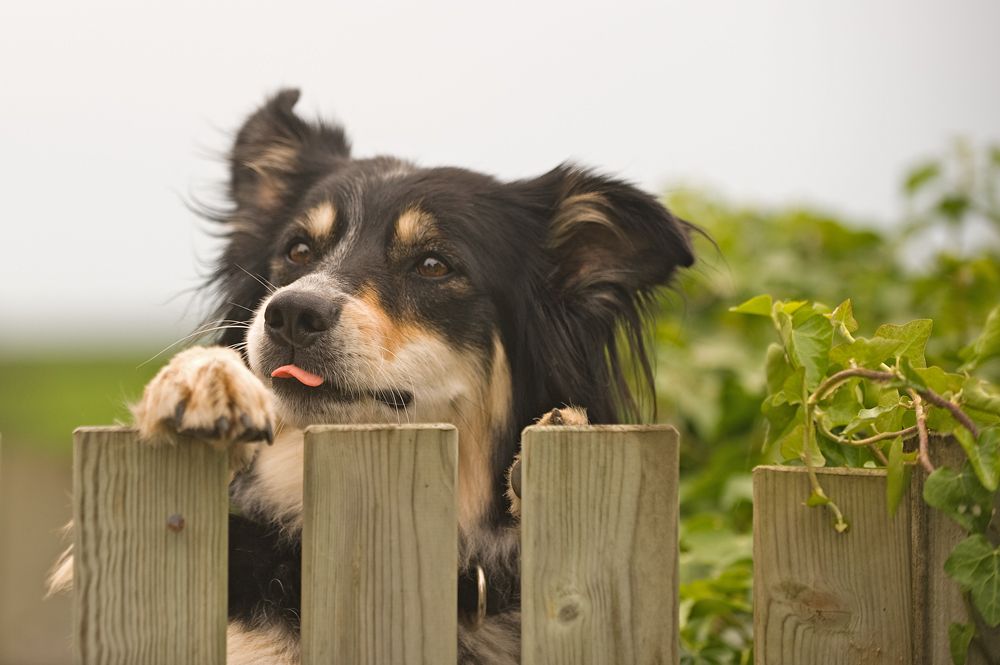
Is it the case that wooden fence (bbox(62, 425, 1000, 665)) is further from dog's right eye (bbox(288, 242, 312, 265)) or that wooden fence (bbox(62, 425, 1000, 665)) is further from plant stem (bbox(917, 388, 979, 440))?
dog's right eye (bbox(288, 242, 312, 265))

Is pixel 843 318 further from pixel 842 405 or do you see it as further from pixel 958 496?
pixel 958 496

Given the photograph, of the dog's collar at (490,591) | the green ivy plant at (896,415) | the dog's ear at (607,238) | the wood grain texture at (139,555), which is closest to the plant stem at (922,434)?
the green ivy plant at (896,415)

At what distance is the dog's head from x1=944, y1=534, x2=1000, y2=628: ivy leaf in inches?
51.3

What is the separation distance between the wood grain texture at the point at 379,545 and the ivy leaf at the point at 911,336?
3.06 feet

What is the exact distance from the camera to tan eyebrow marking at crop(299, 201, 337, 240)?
2803 mm

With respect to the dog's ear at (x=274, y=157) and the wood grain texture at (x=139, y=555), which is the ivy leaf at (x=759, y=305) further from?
the dog's ear at (x=274, y=157)

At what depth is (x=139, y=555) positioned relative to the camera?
4.51ft

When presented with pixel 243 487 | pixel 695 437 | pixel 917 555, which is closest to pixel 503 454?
pixel 243 487

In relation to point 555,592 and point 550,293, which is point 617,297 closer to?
point 550,293

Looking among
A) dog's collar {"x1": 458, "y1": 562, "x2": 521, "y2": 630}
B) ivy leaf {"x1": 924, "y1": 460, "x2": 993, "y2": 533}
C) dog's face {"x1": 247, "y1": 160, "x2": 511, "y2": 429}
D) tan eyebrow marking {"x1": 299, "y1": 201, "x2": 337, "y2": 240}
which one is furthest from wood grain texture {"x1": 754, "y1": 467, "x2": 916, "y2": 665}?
tan eyebrow marking {"x1": 299, "y1": 201, "x2": 337, "y2": 240}

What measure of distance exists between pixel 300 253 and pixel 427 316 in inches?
23.7

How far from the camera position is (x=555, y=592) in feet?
4.77

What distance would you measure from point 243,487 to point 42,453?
16.6 ft

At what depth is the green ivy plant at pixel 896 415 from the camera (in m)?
1.44
